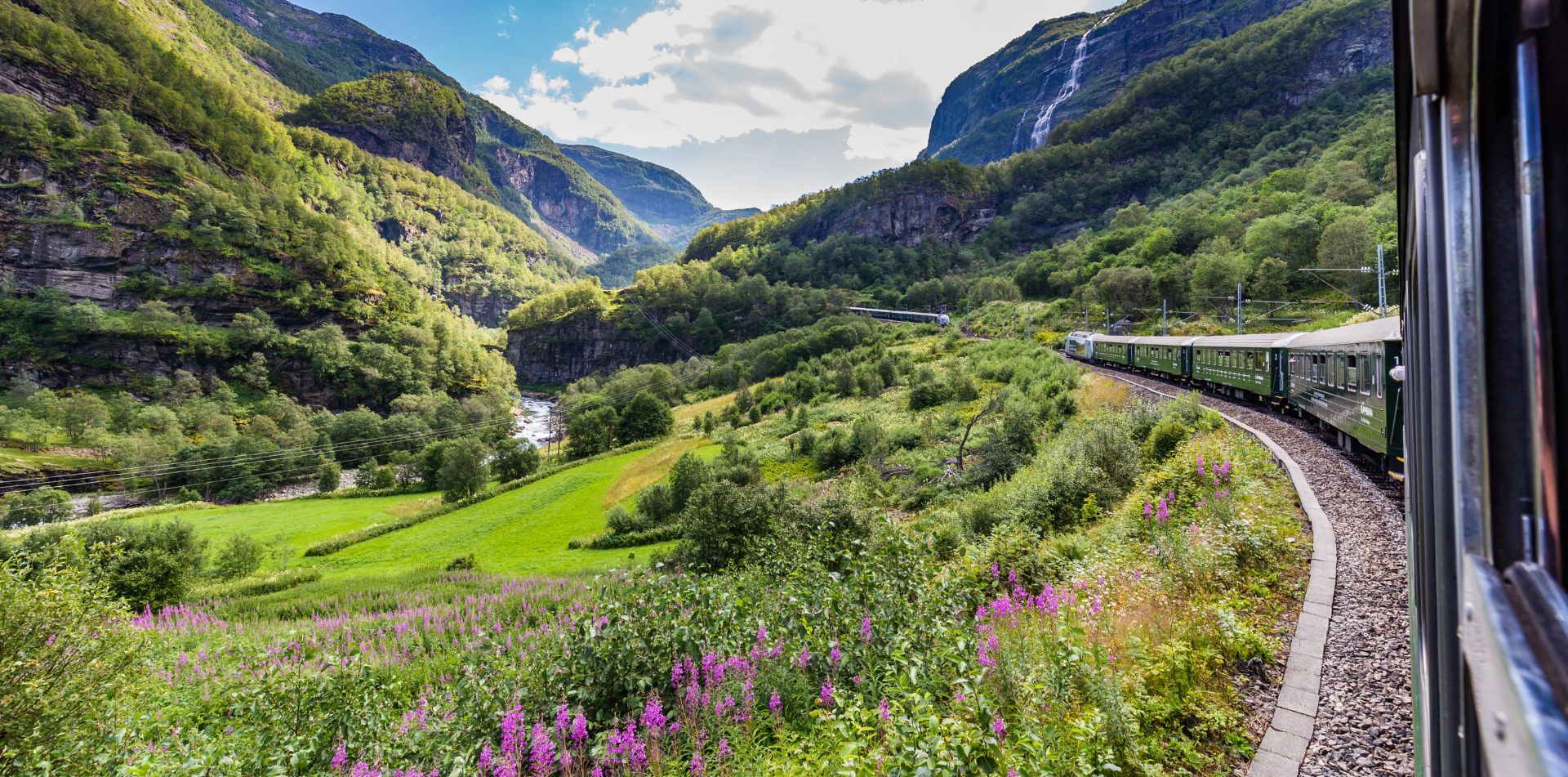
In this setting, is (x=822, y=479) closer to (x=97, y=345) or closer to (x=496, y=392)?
(x=496, y=392)

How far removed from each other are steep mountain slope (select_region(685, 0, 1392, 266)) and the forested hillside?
38 cm

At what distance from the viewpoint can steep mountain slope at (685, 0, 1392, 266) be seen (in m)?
108

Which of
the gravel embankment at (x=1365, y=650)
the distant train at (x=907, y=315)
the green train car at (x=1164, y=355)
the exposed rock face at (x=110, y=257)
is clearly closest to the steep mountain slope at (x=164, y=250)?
the exposed rock face at (x=110, y=257)

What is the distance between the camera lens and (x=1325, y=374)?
13375 millimetres

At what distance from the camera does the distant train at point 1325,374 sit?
9664 millimetres

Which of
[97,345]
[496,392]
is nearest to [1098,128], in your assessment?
[496,392]

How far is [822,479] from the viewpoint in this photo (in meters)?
27.3

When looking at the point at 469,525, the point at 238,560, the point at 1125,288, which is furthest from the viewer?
the point at 1125,288

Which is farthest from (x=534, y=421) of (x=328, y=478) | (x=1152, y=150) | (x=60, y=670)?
(x=1152, y=150)

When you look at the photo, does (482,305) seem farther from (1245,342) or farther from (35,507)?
(1245,342)

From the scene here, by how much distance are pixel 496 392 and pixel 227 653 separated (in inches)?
3536

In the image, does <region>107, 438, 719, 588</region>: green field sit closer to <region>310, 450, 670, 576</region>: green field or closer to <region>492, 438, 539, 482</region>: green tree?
<region>310, 450, 670, 576</region>: green field

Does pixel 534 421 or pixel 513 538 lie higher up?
pixel 534 421

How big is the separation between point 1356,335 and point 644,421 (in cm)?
4967
